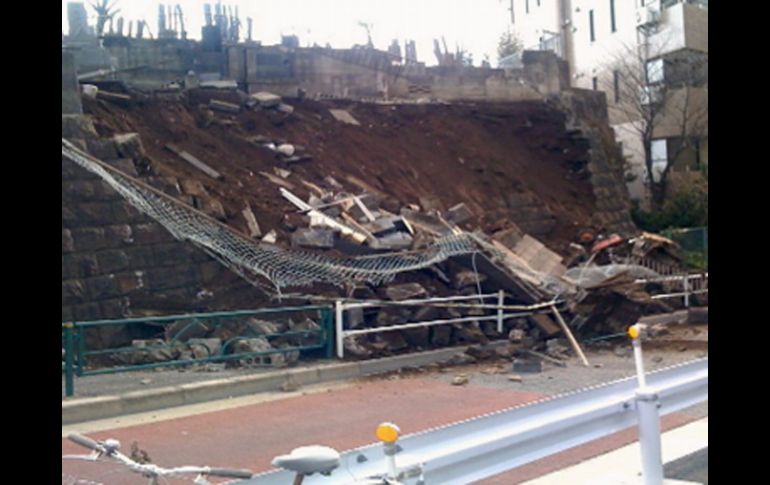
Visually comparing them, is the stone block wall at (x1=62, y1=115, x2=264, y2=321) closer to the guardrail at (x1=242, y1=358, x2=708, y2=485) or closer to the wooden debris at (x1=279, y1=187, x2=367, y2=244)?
the wooden debris at (x1=279, y1=187, x2=367, y2=244)

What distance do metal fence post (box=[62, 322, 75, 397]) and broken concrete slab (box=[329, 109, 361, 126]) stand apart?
48.2 feet

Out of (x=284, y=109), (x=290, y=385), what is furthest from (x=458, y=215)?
(x=290, y=385)

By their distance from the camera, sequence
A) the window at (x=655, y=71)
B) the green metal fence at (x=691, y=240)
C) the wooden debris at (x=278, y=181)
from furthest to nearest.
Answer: the window at (x=655, y=71), the green metal fence at (x=691, y=240), the wooden debris at (x=278, y=181)

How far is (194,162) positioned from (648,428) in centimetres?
1491

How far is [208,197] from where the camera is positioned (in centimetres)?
1725

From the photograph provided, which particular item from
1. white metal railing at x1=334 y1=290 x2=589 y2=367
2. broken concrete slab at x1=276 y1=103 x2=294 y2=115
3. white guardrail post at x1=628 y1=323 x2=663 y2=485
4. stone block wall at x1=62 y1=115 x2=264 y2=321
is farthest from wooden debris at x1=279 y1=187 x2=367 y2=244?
white guardrail post at x1=628 y1=323 x2=663 y2=485

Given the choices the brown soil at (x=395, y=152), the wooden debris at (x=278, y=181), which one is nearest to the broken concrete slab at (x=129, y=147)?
the brown soil at (x=395, y=152)

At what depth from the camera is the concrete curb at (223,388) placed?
991 cm

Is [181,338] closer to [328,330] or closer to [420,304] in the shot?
[328,330]

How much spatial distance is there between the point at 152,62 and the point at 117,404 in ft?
49.4

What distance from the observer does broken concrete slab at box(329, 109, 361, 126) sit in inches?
963

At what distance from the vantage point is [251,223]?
56.3 ft

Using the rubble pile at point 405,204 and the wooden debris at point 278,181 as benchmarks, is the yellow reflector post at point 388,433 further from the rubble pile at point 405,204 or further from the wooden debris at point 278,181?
the wooden debris at point 278,181

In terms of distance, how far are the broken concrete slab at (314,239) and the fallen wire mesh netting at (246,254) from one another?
53cm
